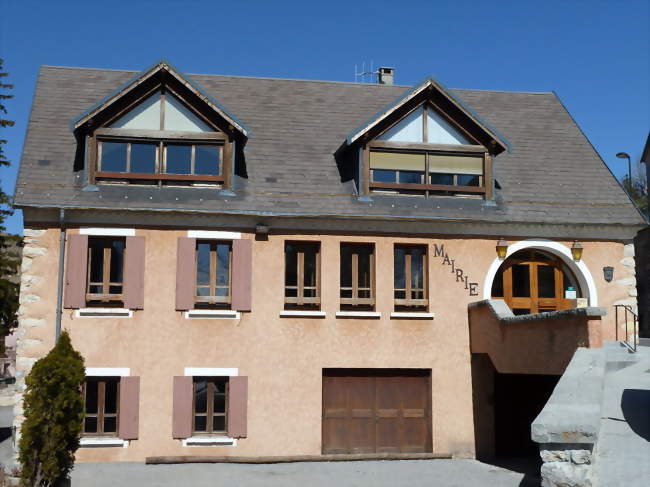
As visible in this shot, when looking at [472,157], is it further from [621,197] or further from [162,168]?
[162,168]

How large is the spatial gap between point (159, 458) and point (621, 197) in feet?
42.4

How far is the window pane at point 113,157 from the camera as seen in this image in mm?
18500

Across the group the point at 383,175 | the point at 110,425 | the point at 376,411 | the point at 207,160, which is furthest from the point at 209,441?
the point at 383,175

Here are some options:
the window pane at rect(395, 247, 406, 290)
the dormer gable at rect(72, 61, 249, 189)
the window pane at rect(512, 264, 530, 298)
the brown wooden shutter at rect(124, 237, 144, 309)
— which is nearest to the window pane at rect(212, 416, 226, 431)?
the brown wooden shutter at rect(124, 237, 144, 309)

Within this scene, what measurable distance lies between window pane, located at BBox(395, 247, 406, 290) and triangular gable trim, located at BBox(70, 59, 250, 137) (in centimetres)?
459

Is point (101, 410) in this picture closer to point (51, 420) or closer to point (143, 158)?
point (51, 420)

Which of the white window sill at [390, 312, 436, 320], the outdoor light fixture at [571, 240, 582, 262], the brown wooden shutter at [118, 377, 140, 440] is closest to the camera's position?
the brown wooden shutter at [118, 377, 140, 440]

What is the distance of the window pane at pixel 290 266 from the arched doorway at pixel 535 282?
5.05 meters

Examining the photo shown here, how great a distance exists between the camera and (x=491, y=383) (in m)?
18.9

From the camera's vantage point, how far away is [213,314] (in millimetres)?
18000

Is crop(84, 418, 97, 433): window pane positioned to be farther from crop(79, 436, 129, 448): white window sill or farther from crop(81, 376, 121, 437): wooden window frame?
crop(79, 436, 129, 448): white window sill

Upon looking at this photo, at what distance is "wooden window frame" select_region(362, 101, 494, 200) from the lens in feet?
62.9

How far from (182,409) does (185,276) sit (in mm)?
2944

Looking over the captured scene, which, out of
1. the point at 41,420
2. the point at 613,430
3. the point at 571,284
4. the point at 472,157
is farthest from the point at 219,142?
the point at 613,430
